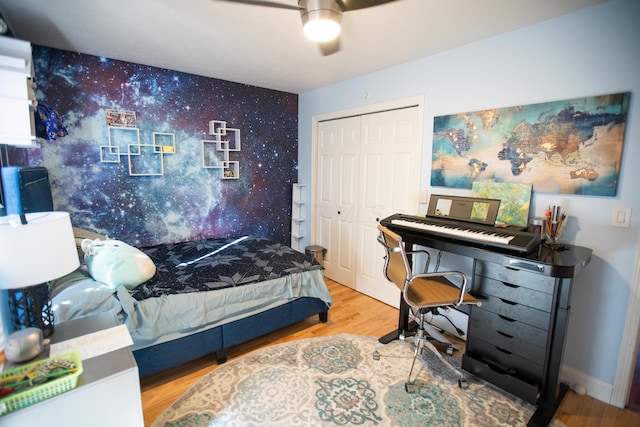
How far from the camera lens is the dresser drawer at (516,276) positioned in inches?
67.7

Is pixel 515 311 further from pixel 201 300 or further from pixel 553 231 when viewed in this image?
pixel 201 300

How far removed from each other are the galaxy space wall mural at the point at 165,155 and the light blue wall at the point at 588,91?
2.42 meters

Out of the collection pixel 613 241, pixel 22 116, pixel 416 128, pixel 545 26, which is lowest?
pixel 613 241

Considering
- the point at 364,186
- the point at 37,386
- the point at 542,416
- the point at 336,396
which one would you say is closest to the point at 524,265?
the point at 542,416

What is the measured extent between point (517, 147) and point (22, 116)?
3008 mm

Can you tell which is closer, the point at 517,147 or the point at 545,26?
the point at 545,26

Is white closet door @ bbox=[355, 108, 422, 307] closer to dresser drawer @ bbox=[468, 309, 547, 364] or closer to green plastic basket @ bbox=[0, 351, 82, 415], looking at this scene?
dresser drawer @ bbox=[468, 309, 547, 364]

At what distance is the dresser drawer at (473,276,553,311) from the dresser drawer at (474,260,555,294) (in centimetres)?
2

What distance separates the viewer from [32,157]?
103 inches

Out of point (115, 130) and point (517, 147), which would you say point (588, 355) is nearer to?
point (517, 147)

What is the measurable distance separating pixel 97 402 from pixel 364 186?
9.33 ft

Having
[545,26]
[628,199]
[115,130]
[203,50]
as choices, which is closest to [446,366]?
[628,199]

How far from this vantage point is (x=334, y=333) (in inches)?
105

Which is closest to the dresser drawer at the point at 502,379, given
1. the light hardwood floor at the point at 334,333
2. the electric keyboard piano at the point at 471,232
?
the light hardwood floor at the point at 334,333
